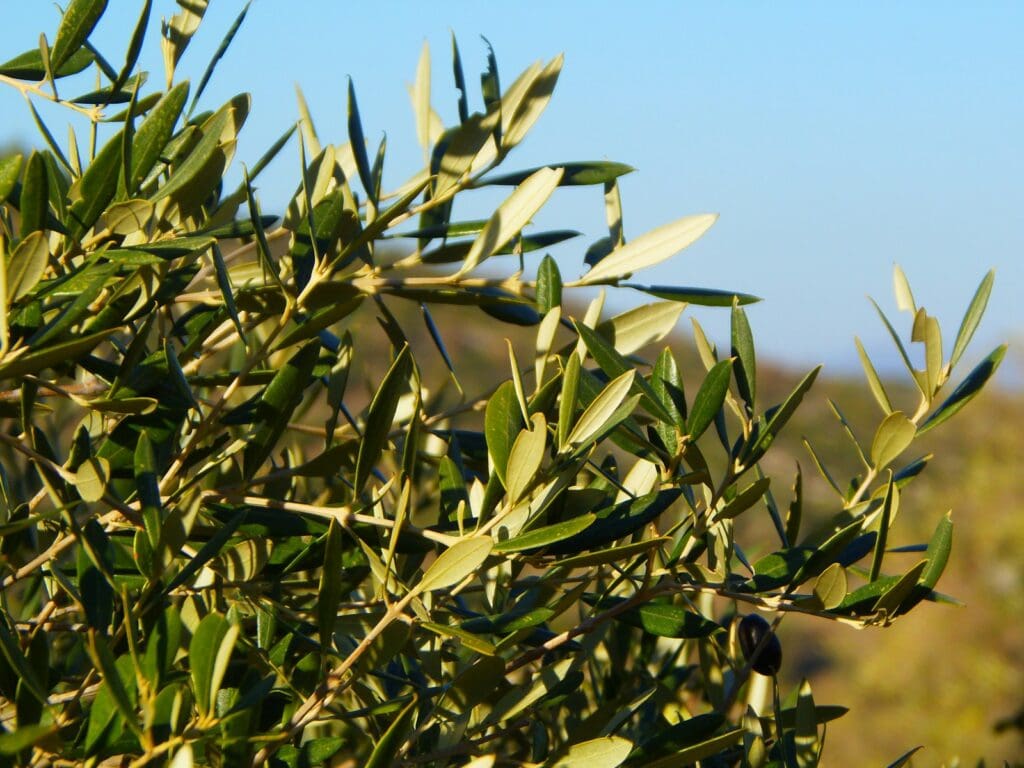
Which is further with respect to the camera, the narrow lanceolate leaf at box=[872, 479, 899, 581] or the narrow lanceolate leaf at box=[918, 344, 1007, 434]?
the narrow lanceolate leaf at box=[918, 344, 1007, 434]

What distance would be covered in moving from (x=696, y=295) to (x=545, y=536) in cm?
25

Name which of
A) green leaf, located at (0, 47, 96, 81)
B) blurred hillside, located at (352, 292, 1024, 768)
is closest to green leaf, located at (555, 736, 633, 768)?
green leaf, located at (0, 47, 96, 81)

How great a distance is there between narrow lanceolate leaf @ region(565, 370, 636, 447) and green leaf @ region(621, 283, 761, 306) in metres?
0.17

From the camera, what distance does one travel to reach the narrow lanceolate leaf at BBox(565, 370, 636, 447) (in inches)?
20.6

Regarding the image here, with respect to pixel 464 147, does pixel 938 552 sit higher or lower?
lower

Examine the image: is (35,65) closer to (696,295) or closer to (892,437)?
(696,295)

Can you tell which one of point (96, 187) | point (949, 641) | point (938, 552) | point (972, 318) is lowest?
point (949, 641)

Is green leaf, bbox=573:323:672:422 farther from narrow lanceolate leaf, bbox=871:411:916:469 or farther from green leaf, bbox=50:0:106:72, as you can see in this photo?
green leaf, bbox=50:0:106:72

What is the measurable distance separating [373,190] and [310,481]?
36cm

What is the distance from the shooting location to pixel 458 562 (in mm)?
493

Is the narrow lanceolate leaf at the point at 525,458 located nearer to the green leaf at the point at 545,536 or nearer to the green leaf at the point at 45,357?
the green leaf at the point at 545,536

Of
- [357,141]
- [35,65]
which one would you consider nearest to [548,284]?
[357,141]

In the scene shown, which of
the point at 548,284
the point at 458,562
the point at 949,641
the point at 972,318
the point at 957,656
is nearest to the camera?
the point at 458,562

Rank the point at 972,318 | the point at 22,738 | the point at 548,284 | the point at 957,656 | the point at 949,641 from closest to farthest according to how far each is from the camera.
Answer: the point at 22,738 → the point at 548,284 → the point at 972,318 → the point at 957,656 → the point at 949,641
